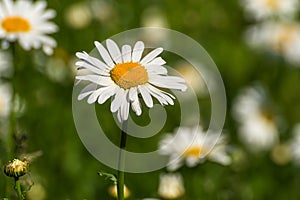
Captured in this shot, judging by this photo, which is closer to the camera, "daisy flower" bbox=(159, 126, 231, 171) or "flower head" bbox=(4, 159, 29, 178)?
"flower head" bbox=(4, 159, 29, 178)

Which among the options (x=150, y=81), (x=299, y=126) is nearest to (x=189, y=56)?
(x=299, y=126)

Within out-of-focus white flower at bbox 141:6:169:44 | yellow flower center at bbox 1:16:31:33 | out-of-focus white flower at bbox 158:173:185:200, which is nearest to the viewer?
out-of-focus white flower at bbox 158:173:185:200

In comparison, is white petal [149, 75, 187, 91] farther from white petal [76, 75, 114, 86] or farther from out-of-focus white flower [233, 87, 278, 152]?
out-of-focus white flower [233, 87, 278, 152]

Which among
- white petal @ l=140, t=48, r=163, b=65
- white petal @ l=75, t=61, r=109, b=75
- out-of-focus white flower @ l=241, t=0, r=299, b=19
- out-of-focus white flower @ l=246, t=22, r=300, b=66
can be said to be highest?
out-of-focus white flower @ l=241, t=0, r=299, b=19

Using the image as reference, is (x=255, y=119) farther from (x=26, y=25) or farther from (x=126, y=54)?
(x=126, y=54)

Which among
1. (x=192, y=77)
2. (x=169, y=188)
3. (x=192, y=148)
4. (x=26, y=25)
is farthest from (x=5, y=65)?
(x=192, y=77)

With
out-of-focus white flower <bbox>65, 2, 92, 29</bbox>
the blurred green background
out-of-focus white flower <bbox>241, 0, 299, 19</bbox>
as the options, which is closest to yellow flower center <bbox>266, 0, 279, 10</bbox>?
out-of-focus white flower <bbox>241, 0, 299, 19</bbox>

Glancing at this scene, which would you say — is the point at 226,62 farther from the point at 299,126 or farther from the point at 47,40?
the point at 47,40
